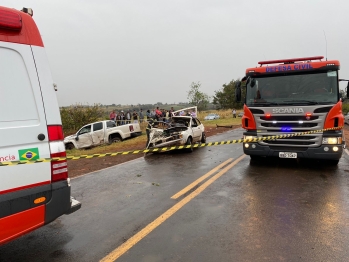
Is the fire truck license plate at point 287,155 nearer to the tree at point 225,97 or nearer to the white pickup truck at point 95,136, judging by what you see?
the white pickup truck at point 95,136

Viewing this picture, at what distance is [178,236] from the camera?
3.49 metres

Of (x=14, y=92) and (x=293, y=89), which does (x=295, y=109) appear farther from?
(x=14, y=92)

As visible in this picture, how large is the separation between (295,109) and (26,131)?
597 centimetres

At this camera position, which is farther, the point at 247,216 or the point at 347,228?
the point at 247,216

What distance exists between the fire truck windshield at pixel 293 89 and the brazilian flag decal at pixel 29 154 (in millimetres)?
5759

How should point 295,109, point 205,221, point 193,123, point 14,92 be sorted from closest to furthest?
point 14,92, point 205,221, point 295,109, point 193,123

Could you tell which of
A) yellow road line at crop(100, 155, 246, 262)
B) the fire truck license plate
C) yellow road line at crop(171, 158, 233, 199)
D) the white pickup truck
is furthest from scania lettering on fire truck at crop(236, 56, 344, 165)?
the white pickup truck

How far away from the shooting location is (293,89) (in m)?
6.76

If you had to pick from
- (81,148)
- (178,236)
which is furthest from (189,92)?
(178,236)

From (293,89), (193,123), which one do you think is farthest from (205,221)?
(193,123)

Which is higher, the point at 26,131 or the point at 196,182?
the point at 26,131

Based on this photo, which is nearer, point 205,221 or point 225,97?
point 205,221

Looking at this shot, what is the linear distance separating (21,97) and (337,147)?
6541 millimetres

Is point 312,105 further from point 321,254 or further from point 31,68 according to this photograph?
point 31,68
